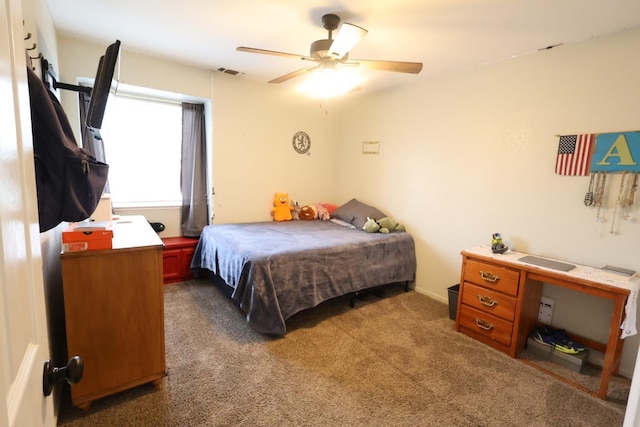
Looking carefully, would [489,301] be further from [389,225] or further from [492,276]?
[389,225]

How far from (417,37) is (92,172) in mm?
2414

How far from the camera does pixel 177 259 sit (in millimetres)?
3523

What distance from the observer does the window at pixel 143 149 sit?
3.42m

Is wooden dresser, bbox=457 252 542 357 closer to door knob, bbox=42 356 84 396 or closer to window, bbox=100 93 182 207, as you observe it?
door knob, bbox=42 356 84 396

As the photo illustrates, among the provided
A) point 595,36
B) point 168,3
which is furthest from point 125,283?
point 595,36

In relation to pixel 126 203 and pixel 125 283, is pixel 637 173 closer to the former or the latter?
pixel 125 283

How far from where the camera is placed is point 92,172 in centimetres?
128

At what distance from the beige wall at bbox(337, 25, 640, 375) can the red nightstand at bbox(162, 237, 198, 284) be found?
2447 millimetres

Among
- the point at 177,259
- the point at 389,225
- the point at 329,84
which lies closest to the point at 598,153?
the point at 389,225

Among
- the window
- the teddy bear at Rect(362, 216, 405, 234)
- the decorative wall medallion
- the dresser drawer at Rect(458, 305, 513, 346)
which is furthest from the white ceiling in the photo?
the dresser drawer at Rect(458, 305, 513, 346)

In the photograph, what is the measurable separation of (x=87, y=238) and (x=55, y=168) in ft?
1.96

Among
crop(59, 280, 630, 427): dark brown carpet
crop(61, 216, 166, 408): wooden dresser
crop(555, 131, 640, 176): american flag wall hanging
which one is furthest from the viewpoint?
crop(555, 131, 640, 176): american flag wall hanging

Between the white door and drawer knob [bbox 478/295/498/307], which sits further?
drawer knob [bbox 478/295/498/307]

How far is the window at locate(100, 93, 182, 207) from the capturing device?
3.42 metres
